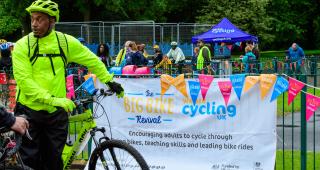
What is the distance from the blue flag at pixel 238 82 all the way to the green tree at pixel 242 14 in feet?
128

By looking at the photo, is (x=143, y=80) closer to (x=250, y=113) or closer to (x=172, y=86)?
(x=172, y=86)

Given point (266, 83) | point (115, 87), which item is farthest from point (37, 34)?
point (266, 83)

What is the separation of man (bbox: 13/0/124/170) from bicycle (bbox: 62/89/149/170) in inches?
7.1

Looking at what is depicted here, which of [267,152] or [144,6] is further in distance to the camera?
[144,6]

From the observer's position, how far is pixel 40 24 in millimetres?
5910

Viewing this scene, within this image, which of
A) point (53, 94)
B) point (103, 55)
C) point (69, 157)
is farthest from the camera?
point (103, 55)

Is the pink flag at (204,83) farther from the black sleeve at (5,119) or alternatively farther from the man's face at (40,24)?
the black sleeve at (5,119)

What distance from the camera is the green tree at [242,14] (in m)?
45.7

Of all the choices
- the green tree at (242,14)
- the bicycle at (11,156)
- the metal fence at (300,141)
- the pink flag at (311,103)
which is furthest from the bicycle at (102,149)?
the green tree at (242,14)

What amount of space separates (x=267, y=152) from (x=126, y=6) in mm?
38947

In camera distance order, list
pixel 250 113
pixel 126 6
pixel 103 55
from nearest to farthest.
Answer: pixel 250 113 → pixel 103 55 → pixel 126 6

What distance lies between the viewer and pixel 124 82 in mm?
7488

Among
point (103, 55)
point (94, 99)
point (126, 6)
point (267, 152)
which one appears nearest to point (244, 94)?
point (267, 152)

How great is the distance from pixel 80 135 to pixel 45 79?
2.52 ft
